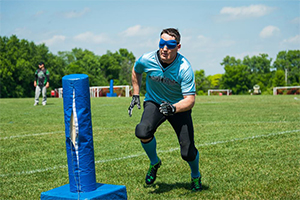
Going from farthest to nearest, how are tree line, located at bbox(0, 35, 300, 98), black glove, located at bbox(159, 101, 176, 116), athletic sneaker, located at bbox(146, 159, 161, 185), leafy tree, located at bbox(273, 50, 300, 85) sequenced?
1. leafy tree, located at bbox(273, 50, 300, 85)
2. tree line, located at bbox(0, 35, 300, 98)
3. athletic sneaker, located at bbox(146, 159, 161, 185)
4. black glove, located at bbox(159, 101, 176, 116)

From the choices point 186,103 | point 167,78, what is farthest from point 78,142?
point 167,78

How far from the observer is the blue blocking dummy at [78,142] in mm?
3812

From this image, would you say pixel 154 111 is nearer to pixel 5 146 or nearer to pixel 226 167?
pixel 226 167

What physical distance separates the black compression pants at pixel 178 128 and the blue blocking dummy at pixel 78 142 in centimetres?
167

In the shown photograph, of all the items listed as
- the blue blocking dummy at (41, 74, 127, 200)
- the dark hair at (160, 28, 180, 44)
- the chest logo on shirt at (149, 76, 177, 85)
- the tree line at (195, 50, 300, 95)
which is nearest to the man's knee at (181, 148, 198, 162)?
the chest logo on shirt at (149, 76, 177, 85)

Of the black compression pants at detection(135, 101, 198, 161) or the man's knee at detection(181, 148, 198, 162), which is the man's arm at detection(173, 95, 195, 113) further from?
the man's knee at detection(181, 148, 198, 162)

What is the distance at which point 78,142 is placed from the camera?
382cm

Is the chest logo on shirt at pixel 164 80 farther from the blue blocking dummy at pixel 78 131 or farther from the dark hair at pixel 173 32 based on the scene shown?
the blue blocking dummy at pixel 78 131

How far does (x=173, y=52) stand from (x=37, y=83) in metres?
17.1

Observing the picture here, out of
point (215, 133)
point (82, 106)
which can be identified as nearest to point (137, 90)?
point (82, 106)

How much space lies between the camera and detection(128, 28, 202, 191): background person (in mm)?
5379

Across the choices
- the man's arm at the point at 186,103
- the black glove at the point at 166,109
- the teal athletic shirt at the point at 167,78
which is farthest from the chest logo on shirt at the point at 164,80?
the black glove at the point at 166,109

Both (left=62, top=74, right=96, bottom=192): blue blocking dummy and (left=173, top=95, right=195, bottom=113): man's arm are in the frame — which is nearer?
(left=62, top=74, right=96, bottom=192): blue blocking dummy

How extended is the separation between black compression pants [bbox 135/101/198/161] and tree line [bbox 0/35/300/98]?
7741 cm
